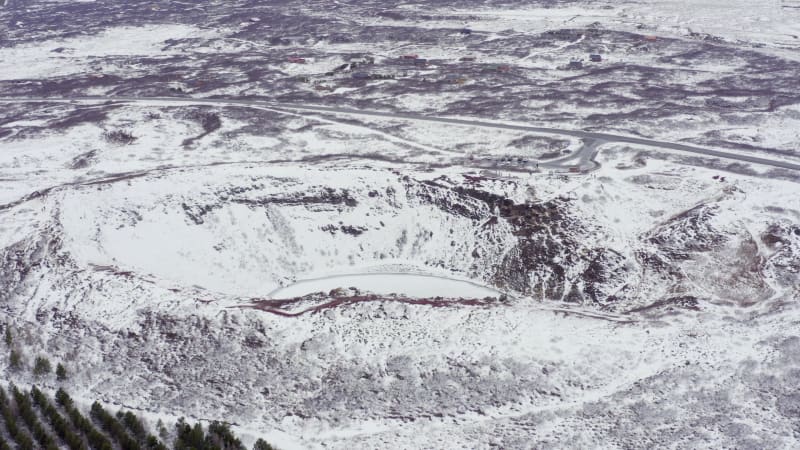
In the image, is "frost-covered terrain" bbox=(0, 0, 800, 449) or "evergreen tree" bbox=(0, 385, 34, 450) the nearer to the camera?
"evergreen tree" bbox=(0, 385, 34, 450)

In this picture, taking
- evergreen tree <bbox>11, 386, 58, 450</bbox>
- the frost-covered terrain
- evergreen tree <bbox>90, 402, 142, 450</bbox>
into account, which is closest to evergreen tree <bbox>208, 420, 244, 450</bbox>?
the frost-covered terrain

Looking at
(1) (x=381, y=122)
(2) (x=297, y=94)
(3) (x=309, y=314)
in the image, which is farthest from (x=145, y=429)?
(2) (x=297, y=94)

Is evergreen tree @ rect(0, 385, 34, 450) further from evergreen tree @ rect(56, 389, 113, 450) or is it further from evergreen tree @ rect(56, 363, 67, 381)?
evergreen tree @ rect(56, 363, 67, 381)

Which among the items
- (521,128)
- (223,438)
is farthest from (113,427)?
(521,128)

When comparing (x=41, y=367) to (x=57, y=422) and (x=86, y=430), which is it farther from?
(x=86, y=430)

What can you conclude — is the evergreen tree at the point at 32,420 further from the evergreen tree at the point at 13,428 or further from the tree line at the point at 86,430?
the evergreen tree at the point at 13,428

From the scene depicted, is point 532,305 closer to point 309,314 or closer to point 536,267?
point 536,267
